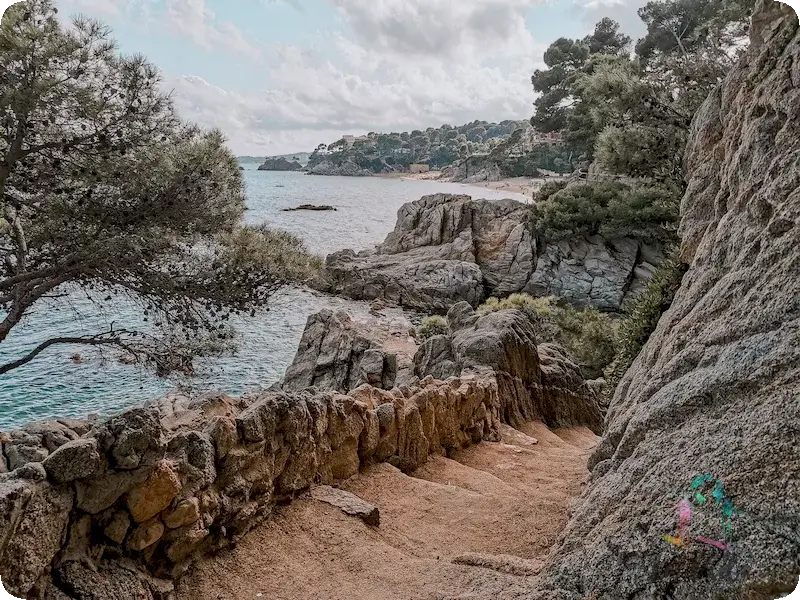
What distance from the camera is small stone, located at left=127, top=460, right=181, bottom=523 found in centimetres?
425

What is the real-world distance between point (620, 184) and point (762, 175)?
30.6 meters

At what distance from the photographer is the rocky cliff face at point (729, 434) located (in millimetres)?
2674

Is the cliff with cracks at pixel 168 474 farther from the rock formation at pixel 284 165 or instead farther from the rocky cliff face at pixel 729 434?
the rock formation at pixel 284 165

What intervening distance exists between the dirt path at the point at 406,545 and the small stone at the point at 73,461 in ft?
4.41

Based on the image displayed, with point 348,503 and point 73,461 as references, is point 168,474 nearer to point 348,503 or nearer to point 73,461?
point 73,461

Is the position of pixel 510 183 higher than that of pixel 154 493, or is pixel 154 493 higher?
pixel 510 183

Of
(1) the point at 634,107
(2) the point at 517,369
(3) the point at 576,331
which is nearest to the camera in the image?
(2) the point at 517,369

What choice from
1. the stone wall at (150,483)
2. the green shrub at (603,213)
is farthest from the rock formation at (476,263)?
the stone wall at (150,483)

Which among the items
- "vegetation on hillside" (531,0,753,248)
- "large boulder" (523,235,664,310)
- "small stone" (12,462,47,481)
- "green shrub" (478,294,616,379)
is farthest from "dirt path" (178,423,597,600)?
"large boulder" (523,235,664,310)

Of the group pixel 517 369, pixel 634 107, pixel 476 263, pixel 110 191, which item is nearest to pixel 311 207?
pixel 476 263

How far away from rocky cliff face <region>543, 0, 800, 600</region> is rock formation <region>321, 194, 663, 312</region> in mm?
27670

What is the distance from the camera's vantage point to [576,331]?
2538 centimetres

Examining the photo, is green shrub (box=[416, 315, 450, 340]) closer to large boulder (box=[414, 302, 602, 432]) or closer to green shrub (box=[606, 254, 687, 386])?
large boulder (box=[414, 302, 602, 432])

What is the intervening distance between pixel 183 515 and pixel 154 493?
35 cm
